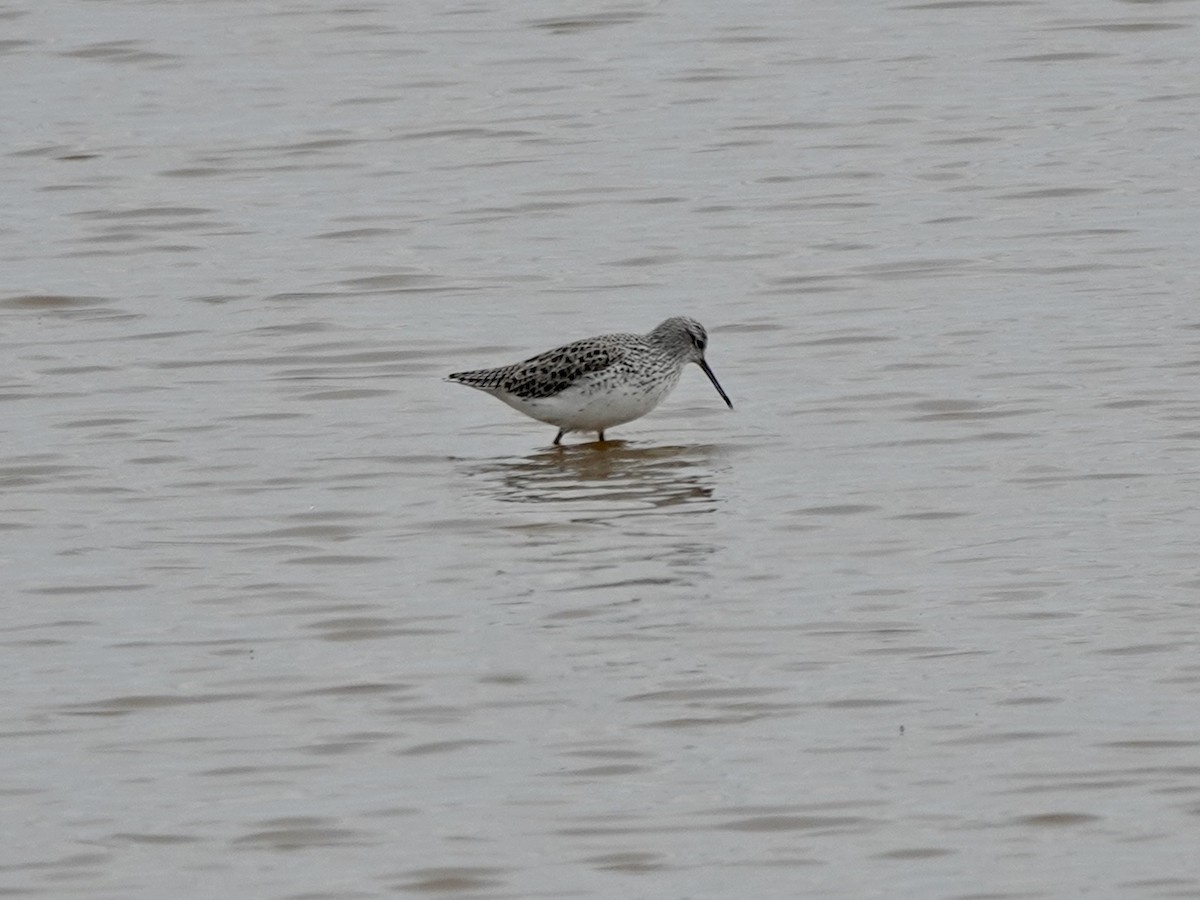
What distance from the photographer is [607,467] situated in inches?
495

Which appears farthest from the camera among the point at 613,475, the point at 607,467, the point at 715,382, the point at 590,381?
the point at 715,382

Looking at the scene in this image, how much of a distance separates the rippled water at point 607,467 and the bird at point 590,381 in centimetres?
26

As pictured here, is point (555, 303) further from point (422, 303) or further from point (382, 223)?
point (382, 223)

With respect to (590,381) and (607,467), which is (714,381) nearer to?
(590,381)

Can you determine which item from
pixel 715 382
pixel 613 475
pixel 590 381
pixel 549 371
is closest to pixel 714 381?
pixel 715 382

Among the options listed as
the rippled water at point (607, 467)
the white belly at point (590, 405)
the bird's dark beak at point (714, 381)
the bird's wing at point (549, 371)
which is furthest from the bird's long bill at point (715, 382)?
the bird's wing at point (549, 371)

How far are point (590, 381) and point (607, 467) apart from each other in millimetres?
454

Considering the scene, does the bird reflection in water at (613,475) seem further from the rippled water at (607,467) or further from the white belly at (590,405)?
the white belly at (590,405)

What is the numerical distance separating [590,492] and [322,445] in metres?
1.58

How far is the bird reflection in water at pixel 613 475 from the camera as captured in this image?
38.5 feet

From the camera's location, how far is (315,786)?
7840mm

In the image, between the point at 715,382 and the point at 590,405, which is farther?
the point at 715,382

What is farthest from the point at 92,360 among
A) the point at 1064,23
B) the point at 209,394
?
the point at 1064,23

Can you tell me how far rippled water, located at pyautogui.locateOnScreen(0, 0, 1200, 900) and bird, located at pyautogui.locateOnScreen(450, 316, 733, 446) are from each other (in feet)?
0.84
